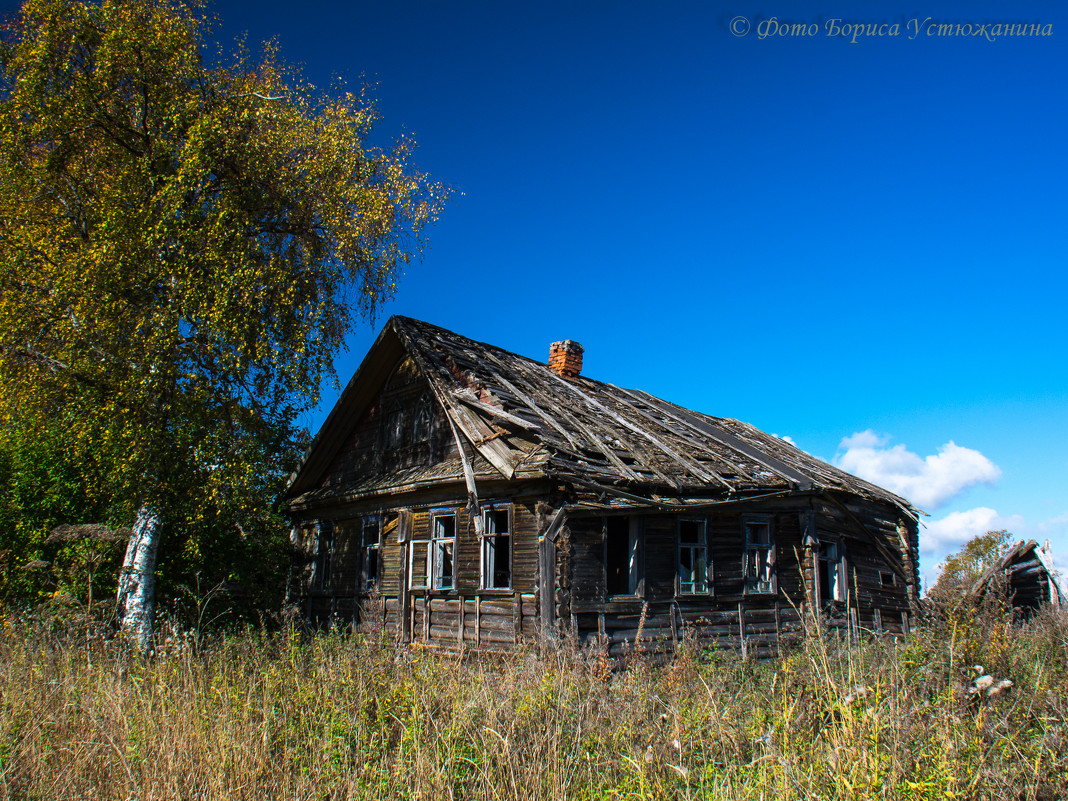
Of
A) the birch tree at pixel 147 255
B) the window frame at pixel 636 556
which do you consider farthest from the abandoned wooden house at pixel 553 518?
the birch tree at pixel 147 255

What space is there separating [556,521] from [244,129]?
8575 mm

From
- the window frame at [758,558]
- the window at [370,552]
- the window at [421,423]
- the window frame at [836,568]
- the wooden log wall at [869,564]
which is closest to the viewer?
the window frame at [758,558]

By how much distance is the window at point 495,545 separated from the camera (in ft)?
37.6

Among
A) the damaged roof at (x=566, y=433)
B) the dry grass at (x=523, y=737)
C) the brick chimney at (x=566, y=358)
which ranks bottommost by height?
the dry grass at (x=523, y=737)

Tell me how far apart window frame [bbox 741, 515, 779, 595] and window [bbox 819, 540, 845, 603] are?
212 cm

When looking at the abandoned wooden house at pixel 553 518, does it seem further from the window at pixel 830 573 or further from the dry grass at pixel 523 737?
the dry grass at pixel 523 737

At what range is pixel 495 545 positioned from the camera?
39.2 feet

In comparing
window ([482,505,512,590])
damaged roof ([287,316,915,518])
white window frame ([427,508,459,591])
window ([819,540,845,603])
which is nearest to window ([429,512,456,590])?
white window frame ([427,508,459,591])

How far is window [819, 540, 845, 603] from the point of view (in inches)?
578

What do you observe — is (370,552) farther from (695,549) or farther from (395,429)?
(695,549)

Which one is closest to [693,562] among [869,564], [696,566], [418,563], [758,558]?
[696,566]

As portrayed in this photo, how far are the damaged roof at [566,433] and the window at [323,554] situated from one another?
5.02 ft

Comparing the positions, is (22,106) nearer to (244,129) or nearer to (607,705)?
(244,129)

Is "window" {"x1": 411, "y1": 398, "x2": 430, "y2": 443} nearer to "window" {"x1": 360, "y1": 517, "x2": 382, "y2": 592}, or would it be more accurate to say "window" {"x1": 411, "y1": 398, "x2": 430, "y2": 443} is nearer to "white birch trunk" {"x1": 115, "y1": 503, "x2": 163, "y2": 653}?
"window" {"x1": 360, "y1": 517, "x2": 382, "y2": 592}
